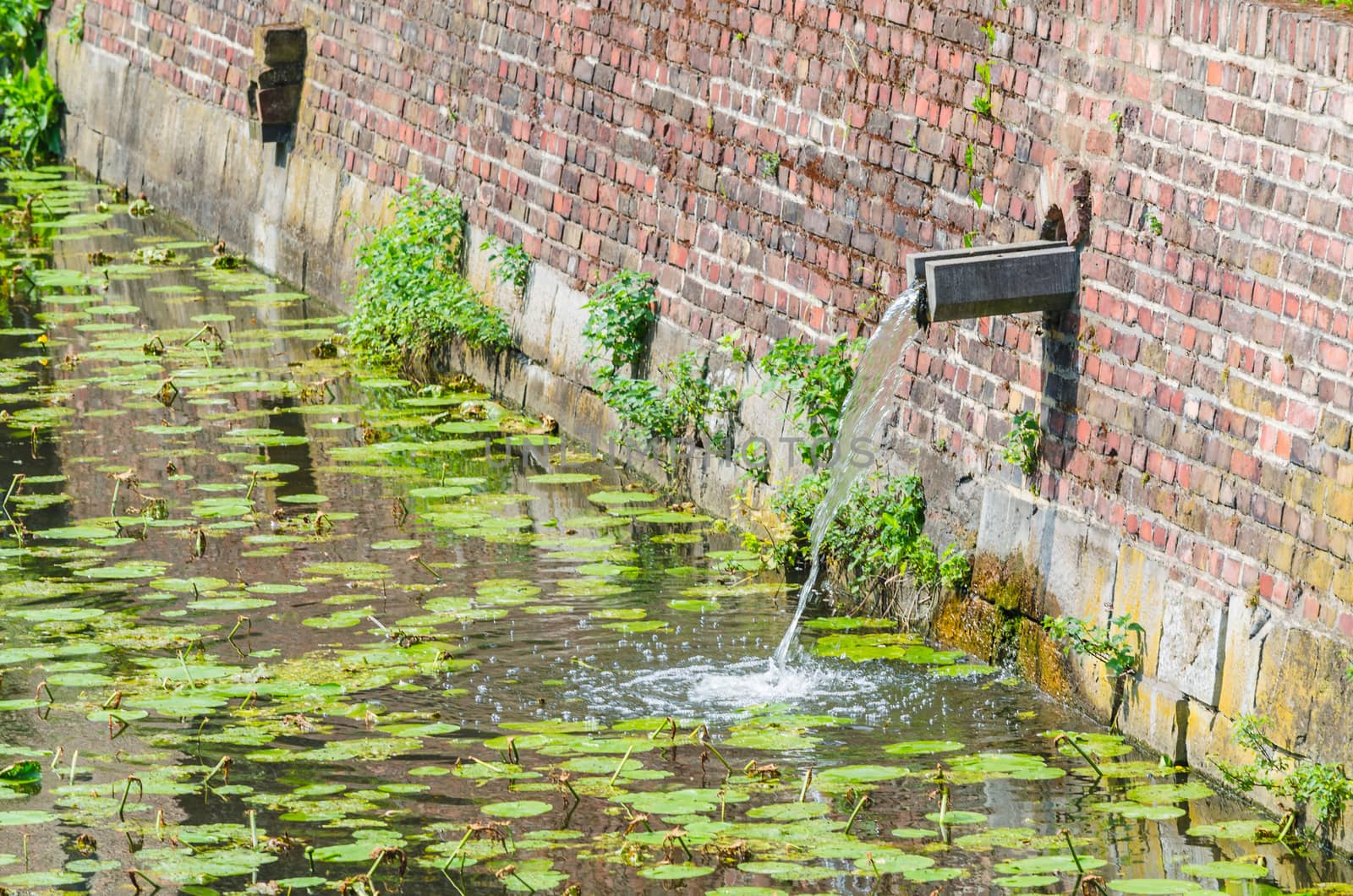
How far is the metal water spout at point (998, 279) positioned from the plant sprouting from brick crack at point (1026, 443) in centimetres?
39

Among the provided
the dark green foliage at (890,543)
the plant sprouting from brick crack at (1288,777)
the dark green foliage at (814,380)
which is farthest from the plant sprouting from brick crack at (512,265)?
the plant sprouting from brick crack at (1288,777)

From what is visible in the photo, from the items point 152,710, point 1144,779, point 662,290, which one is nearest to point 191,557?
point 152,710

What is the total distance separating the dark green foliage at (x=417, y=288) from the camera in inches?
399

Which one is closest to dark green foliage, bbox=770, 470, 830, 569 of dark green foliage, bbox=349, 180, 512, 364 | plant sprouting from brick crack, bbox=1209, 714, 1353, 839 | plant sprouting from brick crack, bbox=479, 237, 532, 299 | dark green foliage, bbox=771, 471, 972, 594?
dark green foliage, bbox=771, 471, 972, 594

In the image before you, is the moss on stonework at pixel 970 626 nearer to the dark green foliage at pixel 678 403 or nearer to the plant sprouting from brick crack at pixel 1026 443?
the plant sprouting from brick crack at pixel 1026 443

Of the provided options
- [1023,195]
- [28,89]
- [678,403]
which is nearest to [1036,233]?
[1023,195]

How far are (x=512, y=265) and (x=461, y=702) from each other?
3.68 metres

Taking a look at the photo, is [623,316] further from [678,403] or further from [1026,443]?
[1026,443]

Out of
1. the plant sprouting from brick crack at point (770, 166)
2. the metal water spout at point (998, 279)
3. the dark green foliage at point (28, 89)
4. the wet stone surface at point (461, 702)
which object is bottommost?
the wet stone surface at point (461, 702)

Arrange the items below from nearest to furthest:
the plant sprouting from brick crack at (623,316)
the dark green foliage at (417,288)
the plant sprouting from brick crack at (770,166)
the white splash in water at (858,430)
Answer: the white splash in water at (858,430), the plant sprouting from brick crack at (770,166), the plant sprouting from brick crack at (623,316), the dark green foliage at (417,288)

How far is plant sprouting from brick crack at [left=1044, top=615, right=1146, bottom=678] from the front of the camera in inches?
244

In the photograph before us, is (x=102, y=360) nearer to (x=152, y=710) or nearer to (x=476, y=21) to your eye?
(x=476, y=21)

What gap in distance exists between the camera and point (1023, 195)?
672 cm

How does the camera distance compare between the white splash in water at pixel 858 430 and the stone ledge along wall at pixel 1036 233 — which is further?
the white splash in water at pixel 858 430
